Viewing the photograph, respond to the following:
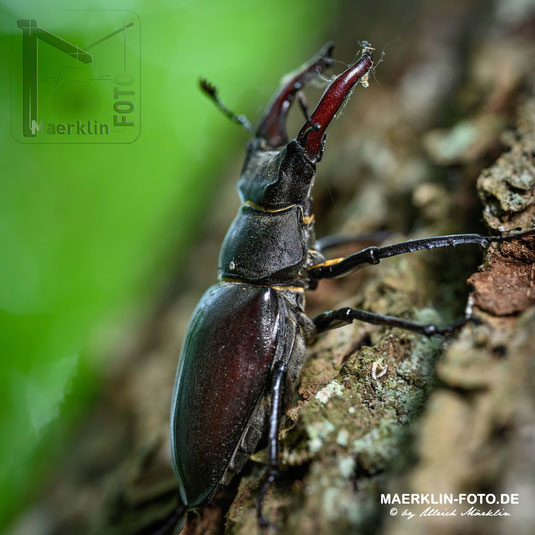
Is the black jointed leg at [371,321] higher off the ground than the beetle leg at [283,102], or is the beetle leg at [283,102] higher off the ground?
the beetle leg at [283,102]

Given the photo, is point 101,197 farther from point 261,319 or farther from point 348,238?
point 261,319

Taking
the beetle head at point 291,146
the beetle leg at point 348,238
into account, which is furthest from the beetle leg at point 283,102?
the beetle leg at point 348,238

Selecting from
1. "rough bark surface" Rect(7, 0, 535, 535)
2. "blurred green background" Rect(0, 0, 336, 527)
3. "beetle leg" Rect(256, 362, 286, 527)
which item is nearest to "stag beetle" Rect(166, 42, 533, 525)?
"beetle leg" Rect(256, 362, 286, 527)

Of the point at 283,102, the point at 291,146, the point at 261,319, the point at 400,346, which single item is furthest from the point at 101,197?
the point at 400,346

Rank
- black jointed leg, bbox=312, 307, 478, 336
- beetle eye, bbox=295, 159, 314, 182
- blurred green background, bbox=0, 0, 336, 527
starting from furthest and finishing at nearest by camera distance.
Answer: blurred green background, bbox=0, 0, 336, 527 → beetle eye, bbox=295, 159, 314, 182 → black jointed leg, bbox=312, 307, 478, 336

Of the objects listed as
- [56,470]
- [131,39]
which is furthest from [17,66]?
[56,470]

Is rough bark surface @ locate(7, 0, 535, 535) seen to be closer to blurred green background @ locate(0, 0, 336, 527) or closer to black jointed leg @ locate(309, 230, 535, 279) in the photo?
black jointed leg @ locate(309, 230, 535, 279)

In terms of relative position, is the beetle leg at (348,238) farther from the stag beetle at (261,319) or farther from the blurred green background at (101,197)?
the blurred green background at (101,197)
